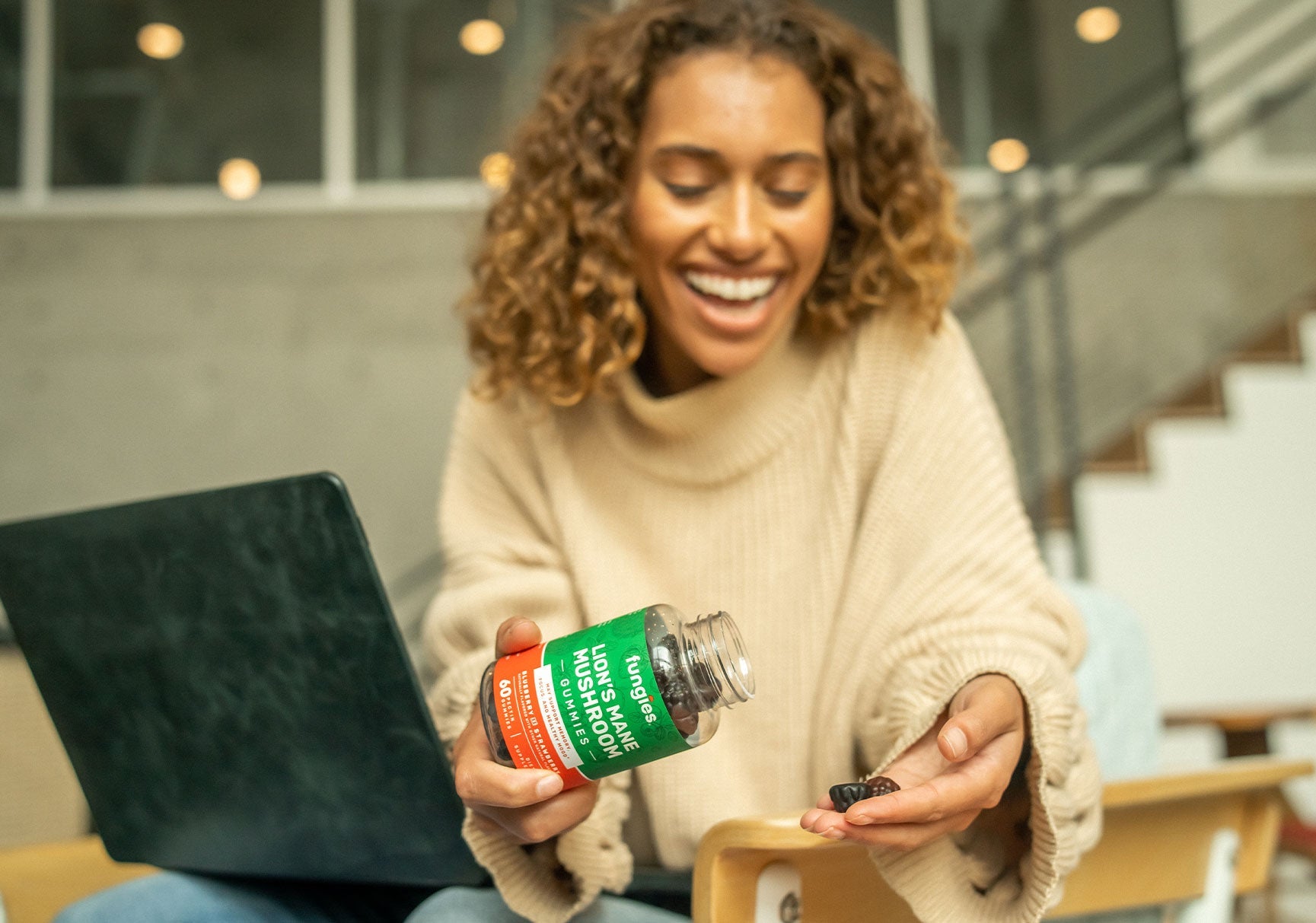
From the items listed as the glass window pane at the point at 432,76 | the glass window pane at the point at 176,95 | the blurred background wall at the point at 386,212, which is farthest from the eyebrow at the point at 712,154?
the glass window pane at the point at 176,95

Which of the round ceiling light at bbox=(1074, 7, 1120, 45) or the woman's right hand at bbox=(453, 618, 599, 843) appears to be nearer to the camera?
the woman's right hand at bbox=(453, 618, 599, 843)

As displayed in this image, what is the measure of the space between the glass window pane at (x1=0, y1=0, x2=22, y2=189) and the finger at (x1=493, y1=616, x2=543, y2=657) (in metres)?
4.90

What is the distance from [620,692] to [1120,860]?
0.57 meters

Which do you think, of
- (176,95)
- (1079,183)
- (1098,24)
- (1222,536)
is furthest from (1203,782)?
(176,95)

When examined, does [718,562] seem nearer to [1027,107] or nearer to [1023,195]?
[1023,195]

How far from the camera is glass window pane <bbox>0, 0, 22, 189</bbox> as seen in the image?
4684 mm

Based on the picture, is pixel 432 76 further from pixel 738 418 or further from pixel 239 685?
pixel 239 685

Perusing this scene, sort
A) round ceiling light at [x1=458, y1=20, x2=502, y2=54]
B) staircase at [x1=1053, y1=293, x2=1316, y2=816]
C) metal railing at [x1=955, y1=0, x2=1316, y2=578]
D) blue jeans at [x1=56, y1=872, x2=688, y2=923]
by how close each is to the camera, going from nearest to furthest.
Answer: blue jeans at [x1=56, y1=872, x2=688, y2=923] → staircase at [x1=1053, y1=293, x2=1316, y2=816] → metal railing at [x1=955, y1=0, x2=1316, y2=578] → round ceiling light at [x1=458, y1=20, x2=502, y2=54]

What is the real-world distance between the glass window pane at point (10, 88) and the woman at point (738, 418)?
436 centimetres

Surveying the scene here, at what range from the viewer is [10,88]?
4715 millimetres

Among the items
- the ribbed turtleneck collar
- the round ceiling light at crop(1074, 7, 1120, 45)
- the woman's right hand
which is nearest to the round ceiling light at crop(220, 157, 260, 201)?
the round ceiling light at crop(1074, 7, 1120, 45)

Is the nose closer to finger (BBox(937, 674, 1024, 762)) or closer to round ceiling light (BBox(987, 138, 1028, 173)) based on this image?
finger (BBox(937, 674, 1024, 762))

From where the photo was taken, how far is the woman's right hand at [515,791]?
65 centimetres

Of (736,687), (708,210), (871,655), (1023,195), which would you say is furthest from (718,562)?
(1023,195)
